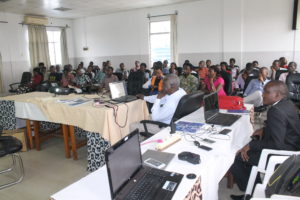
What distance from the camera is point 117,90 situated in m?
3.38

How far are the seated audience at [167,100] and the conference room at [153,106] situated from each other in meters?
0.01

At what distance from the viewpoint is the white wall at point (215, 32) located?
6762mm

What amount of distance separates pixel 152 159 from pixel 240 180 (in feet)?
4.05

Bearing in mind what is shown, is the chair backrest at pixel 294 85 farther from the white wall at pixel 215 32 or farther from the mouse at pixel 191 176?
the mouse at pixel 191 176

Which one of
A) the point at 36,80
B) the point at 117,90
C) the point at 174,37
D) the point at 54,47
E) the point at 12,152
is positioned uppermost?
the point at 174,37

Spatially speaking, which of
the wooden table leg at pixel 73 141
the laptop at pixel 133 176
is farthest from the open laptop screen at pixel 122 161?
the wooden table leg at pixel 73 141

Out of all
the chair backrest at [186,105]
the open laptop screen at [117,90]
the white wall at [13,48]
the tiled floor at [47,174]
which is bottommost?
the tiled floor at [47,174]

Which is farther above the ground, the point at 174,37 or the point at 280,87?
the point at 174,37

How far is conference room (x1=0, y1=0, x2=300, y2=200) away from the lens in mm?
1553

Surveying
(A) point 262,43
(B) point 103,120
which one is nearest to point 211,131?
(B) point 103,120

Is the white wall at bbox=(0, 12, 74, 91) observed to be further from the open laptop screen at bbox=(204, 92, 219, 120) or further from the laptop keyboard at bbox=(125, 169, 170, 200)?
the laptop keyboard at bbox=(125, 169, 170, 200)

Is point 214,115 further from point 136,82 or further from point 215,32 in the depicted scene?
point 215,32

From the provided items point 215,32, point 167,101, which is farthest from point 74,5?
point 167,101

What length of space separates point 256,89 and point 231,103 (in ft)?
5.87
